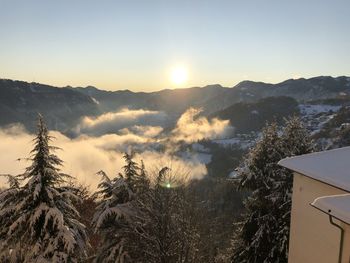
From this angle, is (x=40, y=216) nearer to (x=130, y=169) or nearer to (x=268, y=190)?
(x=130, y=169)

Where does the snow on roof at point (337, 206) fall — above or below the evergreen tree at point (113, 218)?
above

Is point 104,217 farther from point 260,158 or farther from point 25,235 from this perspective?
point 260,158

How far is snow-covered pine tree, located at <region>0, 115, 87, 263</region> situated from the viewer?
55.7 ft

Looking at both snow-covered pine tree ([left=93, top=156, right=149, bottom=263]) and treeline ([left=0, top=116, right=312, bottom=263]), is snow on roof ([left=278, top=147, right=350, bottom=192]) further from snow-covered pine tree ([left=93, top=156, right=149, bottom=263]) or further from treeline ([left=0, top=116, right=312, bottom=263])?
snow-covered pine tree ([left=93, top=156, right=149, bottom=263])

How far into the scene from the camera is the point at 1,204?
58.6ft

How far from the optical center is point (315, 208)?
1413 centimetres

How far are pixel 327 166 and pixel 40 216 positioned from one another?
36.9 ft

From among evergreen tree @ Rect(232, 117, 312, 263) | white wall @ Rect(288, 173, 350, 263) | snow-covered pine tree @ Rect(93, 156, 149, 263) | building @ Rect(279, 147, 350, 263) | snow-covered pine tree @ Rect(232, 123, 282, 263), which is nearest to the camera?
building @ Rect(279, 147, 350, 263)

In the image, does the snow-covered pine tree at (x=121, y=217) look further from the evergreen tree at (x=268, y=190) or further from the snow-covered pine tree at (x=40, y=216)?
the evergreen tree at (x=268, y=190)

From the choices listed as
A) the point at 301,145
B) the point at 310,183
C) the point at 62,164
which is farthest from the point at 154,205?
the point at 301,145

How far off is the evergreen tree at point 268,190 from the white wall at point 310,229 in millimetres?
6138

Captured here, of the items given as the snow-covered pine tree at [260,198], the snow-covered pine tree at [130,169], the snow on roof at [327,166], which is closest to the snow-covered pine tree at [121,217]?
the snow-covered pine tree at [130,169]

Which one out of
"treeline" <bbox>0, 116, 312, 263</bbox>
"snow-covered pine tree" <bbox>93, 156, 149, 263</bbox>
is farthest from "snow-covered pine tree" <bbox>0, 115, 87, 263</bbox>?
"snow-covered pine tree" <bbox>93, 156, 149, 263</bbox>

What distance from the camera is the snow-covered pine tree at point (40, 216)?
55.7 feet
